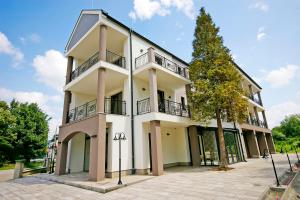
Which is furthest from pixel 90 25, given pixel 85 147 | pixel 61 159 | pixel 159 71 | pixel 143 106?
pixel 61 159

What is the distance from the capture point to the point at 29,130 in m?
24.6

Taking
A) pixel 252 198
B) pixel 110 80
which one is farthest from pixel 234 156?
pixel 110 80

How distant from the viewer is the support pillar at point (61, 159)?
11.2m

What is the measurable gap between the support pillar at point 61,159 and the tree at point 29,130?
16725mm

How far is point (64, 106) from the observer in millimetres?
12711

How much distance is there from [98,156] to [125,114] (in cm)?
337

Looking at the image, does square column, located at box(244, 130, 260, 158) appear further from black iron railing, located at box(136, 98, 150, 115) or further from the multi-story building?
black iron railing, located at box(136, 98, 150, 115)

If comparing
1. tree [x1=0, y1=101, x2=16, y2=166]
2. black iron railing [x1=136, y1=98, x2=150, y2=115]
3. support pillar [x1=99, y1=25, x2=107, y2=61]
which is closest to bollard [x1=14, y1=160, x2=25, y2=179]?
black iron railing [x1=136, y1=98, x2=150, y2=115]

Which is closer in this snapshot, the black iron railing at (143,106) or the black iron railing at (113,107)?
the black iron railing at (143,106)

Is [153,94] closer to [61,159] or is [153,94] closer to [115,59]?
[115,59]

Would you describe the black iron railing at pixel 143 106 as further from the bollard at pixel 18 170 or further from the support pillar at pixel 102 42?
the bollard at pixel 18 170

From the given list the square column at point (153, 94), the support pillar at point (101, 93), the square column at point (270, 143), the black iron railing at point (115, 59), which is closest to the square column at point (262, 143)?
the square column at point (270, 143)

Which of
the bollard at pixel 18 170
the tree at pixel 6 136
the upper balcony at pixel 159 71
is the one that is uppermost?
the upper balcony at pixel 159 71

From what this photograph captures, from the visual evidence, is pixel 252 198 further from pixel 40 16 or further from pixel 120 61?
pixel 40 16
